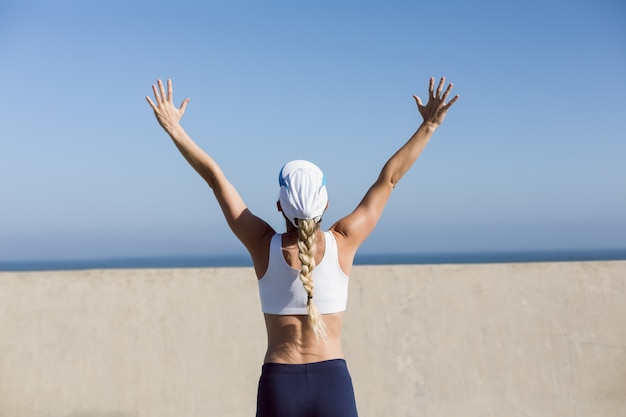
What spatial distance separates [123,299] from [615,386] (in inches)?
147

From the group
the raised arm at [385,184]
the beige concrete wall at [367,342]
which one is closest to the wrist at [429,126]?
the raised arm at [385,184]

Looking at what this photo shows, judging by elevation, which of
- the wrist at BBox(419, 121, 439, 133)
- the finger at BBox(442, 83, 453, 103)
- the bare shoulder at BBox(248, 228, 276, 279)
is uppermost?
the finger at BBox(442, 83, 453, 103)

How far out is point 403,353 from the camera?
210 inches

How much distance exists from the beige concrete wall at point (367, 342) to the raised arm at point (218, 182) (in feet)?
9.15

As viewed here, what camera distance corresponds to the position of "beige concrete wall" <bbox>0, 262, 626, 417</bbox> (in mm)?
5254

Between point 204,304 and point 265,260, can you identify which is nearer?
point 265,260

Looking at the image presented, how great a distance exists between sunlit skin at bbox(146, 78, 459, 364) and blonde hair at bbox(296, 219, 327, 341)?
0.04m

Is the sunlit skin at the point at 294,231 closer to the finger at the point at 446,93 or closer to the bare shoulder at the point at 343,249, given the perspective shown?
the bare shoulder at the point at 343,249

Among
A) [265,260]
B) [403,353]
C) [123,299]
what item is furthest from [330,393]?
[123,299]

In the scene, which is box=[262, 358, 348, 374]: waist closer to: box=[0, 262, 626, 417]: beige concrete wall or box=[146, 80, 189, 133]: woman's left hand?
box=[146, 80, 189, 133]: woman's left hand

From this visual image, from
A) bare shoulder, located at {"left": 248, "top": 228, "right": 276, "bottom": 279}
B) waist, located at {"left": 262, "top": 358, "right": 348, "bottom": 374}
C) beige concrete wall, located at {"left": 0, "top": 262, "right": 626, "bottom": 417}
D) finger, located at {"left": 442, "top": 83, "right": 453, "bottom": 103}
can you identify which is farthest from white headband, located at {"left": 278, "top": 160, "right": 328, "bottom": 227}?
beige concrete wall, located at {"left": 0, "top": 262, "right": 626, "bottom": 417}

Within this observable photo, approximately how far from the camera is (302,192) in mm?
2379

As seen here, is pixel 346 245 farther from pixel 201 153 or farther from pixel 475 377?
pixel 475 377

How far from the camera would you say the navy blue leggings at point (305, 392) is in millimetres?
2348
